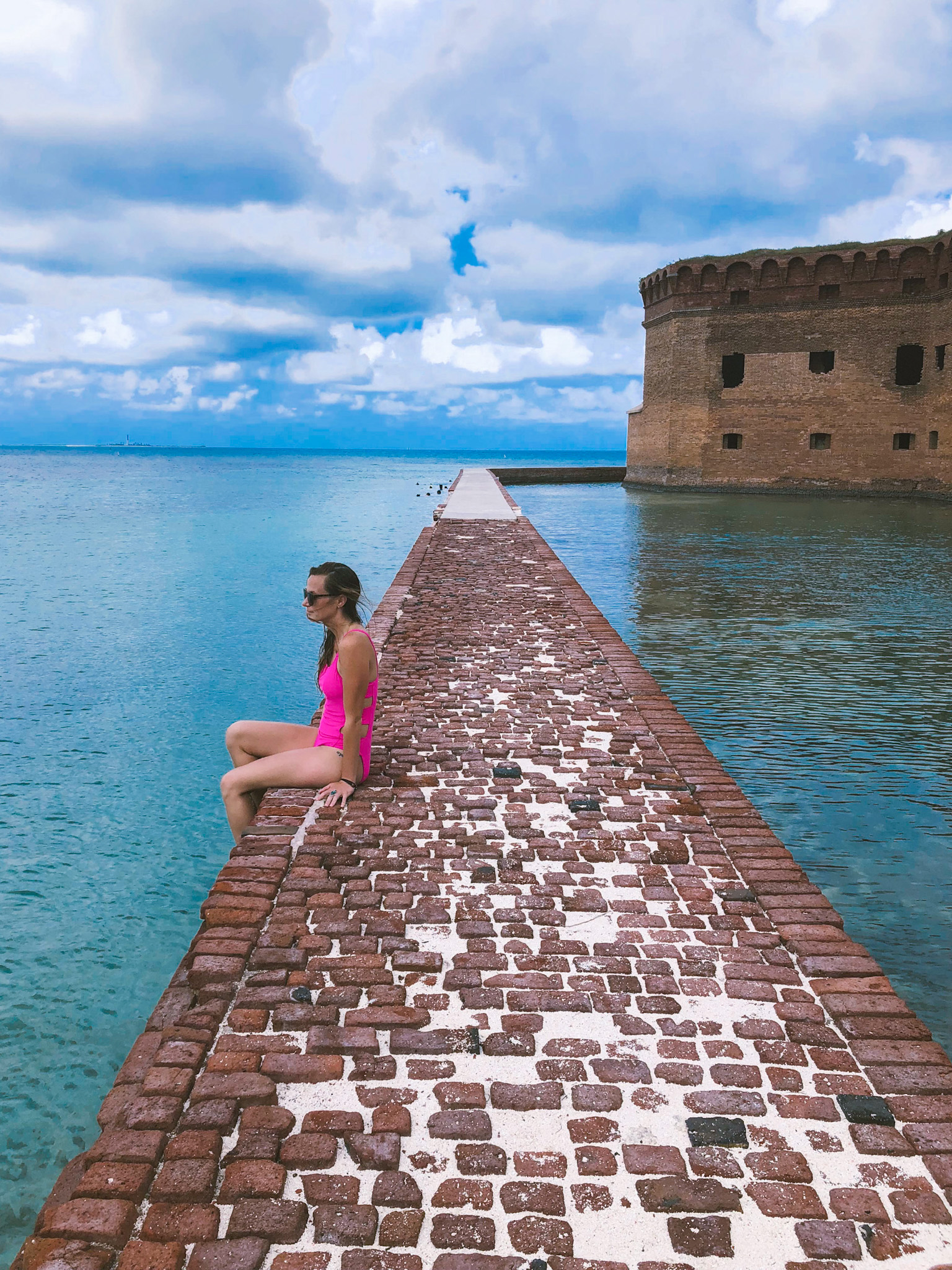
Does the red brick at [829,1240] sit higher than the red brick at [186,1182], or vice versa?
the red brick at [186,1182]

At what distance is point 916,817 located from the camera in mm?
5148

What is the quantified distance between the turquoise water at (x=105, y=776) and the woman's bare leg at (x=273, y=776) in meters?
0.69

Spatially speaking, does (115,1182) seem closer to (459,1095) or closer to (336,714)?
(459,1095)

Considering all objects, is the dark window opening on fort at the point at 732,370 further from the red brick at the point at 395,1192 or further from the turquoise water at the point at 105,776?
the red brick at the point at 395,1192

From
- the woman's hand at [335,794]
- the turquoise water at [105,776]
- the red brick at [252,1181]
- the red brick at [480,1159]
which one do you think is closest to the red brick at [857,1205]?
the red brick at [480,1159]

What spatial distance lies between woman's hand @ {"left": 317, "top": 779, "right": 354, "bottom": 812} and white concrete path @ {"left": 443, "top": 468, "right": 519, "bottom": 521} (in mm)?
15550

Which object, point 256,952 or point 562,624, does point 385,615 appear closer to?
point 562,624

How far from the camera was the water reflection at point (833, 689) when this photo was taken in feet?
14.3

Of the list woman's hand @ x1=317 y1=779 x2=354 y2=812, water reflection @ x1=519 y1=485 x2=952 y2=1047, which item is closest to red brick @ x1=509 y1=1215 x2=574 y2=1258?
water reflection @ x1=519 y1=485 x2=952 y2=1047

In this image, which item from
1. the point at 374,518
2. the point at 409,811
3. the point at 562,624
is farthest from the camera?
the point at 374,518

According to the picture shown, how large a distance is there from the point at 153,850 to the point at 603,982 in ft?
10.9

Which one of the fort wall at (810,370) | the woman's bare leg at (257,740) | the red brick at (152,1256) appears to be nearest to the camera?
the red brick at (152,1256)

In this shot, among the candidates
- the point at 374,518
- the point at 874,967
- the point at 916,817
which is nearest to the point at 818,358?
the point at 374,518

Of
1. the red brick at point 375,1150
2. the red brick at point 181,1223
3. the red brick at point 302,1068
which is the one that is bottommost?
the red brick at point 181,1223
